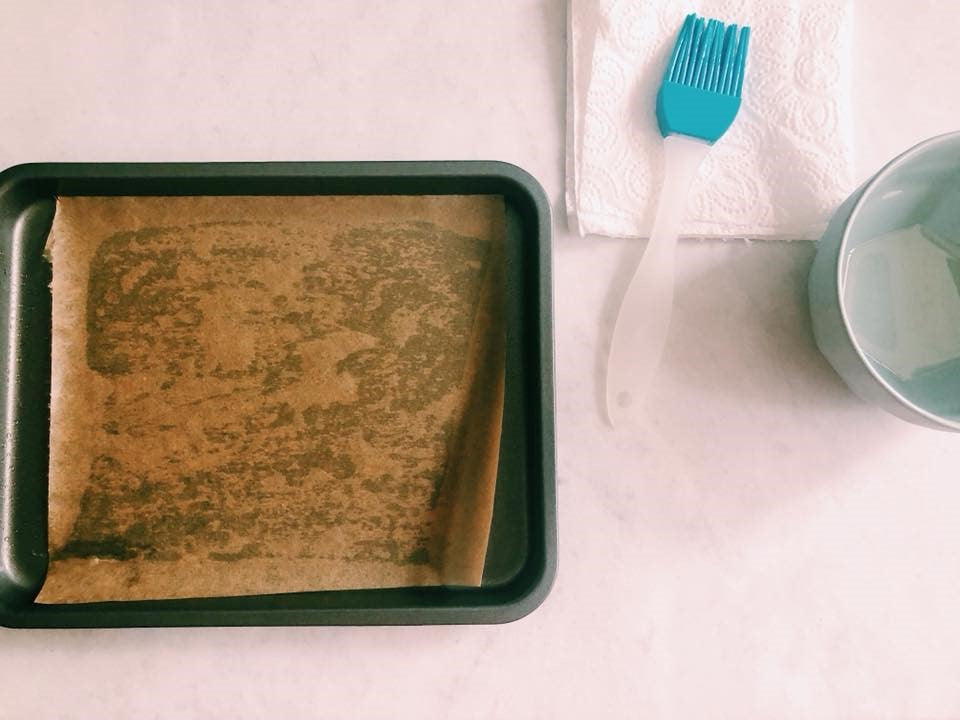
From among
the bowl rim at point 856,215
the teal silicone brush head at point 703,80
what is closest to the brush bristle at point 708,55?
the teal silicone brush head at point 703,80

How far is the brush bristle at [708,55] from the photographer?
546 millimetres

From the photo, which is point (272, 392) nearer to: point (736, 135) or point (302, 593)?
point (302, 593)

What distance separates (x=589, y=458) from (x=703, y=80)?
30cm

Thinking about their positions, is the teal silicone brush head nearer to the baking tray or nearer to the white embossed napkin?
the white embossed napkin

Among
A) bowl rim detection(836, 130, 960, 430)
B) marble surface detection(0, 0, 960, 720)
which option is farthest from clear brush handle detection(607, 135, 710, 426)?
bowl rim detection(836, 130, 960, 430)

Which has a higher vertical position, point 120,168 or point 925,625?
point 120,168

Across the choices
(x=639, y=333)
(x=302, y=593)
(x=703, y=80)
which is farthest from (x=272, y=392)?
(x=703, y=80)

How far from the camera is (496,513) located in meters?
0.54

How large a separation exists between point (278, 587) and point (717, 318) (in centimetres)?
39

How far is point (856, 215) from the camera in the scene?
1.62 ft

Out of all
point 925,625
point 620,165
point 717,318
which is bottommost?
point 925,625

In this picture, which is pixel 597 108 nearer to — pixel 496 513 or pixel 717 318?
pixel 717 318

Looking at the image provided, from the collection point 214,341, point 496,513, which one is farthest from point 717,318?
point 214,341

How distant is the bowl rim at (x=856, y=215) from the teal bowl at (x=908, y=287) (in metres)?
0.03
